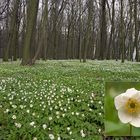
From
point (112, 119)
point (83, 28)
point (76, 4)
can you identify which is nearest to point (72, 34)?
point (83, 28)

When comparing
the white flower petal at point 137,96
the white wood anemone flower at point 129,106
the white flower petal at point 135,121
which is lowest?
the white flower petal at point 135,121

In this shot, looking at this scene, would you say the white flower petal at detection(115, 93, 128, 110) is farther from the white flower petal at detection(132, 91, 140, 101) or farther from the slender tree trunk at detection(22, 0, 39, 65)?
the slender tree trunk at detection(22, 0, 39, 65)

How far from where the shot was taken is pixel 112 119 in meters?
2.24

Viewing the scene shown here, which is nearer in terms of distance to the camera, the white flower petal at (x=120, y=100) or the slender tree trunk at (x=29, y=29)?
the white flower petal at (x=120, y=100)

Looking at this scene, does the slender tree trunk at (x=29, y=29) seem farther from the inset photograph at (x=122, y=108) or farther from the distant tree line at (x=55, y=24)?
the inset photograph at (x=122, y=108)

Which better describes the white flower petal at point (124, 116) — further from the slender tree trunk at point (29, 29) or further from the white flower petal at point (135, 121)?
the slender tree trunk at point (29, 29)

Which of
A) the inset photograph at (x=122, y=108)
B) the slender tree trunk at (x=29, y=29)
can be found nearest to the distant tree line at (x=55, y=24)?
the slender tree trunk at (x=29, y=29)

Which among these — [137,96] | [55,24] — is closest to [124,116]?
[137,96]

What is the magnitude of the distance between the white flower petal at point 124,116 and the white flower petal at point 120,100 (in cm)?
4

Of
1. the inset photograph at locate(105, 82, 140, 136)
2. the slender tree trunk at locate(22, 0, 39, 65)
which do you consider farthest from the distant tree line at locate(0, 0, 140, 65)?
the inset photograph at locate(105, 82, 140, 136)

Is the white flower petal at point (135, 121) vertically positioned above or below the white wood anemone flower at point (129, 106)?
below

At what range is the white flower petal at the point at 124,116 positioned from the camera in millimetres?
2152

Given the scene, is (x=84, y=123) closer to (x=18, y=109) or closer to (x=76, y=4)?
(x=18, y=109)

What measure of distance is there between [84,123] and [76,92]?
378cm
